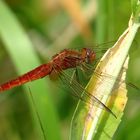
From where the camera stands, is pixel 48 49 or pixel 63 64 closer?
pixel 63 64

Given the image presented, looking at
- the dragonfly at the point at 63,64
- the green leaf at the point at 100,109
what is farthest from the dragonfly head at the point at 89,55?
the green leaf at the point at 100,109

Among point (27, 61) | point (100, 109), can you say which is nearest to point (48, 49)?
point (27, 61)

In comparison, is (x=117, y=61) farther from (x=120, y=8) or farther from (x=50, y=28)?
(x=50, y=28)

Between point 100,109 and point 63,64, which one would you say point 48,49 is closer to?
point 63,64

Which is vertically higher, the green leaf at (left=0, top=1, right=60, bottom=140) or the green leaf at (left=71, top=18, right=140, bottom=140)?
the green leaf at (left=0, top=1, right=60, bottom=140)

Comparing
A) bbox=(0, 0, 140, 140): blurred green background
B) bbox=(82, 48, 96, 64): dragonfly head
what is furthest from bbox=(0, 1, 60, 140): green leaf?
bbox=(82, 48, 96, 64): dragonfly head

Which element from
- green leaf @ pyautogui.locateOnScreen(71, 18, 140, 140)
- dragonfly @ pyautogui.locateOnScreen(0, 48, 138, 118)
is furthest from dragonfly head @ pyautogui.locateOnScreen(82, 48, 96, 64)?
green leaf @ pyautogui.locateOnScreen(71, 18, 140, 140)

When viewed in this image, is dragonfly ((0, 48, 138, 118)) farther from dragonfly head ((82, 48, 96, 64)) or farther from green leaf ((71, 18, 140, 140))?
green leaf ((71, 18, 140, 140))

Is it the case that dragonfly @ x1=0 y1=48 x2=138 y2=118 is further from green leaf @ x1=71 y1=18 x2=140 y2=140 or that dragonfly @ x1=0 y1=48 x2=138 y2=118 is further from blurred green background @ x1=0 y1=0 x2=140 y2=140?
green leaf @ x1=71 y1=18 x2=140 y2=140

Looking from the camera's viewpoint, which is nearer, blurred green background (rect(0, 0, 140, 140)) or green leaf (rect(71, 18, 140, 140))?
green leaf (rect(71, 18, 140, 140))
